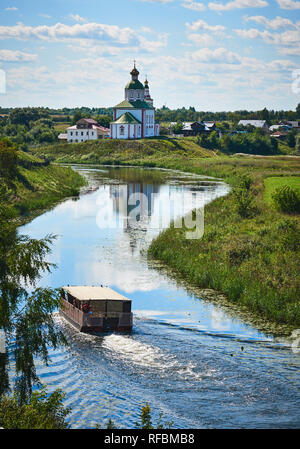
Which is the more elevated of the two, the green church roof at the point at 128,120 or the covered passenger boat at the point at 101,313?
the green church roof at the point at 128,120

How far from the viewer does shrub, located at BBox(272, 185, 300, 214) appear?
1955 inches

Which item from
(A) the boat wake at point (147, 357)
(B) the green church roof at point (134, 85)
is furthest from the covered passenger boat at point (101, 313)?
(B) the green church roof at point (134, 85)

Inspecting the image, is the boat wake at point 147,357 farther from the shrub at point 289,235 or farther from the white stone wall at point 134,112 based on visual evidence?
the white stone wall at point 134,112

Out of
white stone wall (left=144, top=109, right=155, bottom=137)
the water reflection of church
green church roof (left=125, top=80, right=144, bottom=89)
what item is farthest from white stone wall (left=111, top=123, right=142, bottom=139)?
the water reflection of church

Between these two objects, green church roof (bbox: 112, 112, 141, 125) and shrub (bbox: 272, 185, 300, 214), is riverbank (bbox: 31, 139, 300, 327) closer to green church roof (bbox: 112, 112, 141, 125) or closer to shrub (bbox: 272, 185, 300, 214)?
shrub (bbox: 272, 185, 300, 214)

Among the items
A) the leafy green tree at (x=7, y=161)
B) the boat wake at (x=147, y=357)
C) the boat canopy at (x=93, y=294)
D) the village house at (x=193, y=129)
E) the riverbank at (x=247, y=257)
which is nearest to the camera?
A: the boat wake at (x=147, y=357)

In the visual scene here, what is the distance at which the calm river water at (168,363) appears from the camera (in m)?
20.0

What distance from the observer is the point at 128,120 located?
495 feet

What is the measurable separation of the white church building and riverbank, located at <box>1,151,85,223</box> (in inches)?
2382

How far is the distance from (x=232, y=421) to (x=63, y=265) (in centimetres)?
2103

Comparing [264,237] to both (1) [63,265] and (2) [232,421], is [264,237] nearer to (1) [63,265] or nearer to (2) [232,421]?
(1) [63,265]

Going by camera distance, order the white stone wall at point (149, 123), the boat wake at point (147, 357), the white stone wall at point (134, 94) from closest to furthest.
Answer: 1. the boat wake at point (147, 357)
2. the white stone wall at point (149, 123)
3. the white stone wall at point (134, 94)

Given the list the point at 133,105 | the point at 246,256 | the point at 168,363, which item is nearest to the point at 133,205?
the point at 246,256

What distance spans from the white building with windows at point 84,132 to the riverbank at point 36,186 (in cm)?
6885
